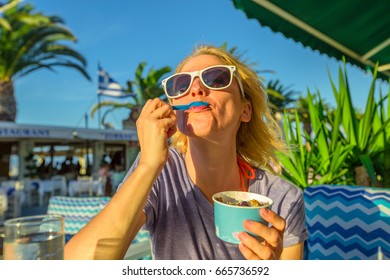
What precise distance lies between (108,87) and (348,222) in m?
17.6

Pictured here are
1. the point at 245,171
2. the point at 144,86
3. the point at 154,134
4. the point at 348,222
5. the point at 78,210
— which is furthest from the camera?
the point at 144,86

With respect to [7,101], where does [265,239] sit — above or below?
below

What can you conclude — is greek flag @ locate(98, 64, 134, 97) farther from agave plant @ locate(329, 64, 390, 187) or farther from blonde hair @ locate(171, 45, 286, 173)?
blonde hair @ locate(171, 45, 286, 173)

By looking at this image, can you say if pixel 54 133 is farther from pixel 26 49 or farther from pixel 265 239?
pixel 265 239

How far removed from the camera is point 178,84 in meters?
1.33

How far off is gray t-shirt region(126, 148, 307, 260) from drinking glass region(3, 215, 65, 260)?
50 cm

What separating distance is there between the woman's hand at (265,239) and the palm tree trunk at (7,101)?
14.2 m

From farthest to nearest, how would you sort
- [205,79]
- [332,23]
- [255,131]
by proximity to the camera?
[332,23] → [255,131] → [205,79]

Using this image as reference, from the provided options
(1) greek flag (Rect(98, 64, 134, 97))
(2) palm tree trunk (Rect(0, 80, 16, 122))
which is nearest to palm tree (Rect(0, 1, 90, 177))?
(2) palm tree trunk (Rect(0, 80, 16, 122))

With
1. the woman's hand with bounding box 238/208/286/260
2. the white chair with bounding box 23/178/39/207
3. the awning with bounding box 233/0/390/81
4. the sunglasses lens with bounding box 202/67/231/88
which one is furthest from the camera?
the white chair with bounding box 23/178/39/207

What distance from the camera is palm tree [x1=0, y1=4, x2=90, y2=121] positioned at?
11.6m

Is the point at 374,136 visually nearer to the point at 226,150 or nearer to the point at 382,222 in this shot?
the point at 382,222

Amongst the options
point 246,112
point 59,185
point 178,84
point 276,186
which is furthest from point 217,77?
point 59,185
